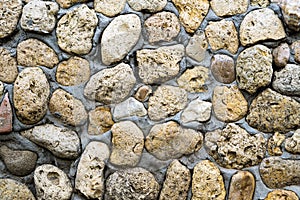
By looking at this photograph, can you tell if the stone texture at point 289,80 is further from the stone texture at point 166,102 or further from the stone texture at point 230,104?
the stone texture at point 166,102

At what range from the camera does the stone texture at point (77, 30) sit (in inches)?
79.7

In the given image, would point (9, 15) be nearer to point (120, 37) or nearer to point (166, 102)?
point (120, 37)

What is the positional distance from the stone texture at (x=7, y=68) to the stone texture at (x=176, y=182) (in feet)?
2.42

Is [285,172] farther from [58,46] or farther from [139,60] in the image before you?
[58,46]

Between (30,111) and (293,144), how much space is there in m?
1.05

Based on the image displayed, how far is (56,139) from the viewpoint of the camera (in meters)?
2.03

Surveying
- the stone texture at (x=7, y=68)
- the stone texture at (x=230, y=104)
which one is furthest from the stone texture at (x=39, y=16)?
the stone texture at (x=230, y=104)

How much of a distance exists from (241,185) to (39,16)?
1.06 m

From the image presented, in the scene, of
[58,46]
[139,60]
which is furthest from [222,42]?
[58,46]

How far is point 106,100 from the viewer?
2.04m

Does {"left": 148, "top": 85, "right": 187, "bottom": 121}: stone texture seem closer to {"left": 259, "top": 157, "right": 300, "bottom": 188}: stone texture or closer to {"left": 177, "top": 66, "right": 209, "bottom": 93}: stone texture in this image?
{"left": 177, "top": 66, "right": 209, "bottom": 93}: stone texture

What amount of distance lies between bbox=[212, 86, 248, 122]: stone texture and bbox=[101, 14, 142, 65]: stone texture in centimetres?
40

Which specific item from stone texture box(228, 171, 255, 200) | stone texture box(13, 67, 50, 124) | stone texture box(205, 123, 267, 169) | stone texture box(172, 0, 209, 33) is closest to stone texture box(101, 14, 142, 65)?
stone texture box(172, 0, 209, 33)

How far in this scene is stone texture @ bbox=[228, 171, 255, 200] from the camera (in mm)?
1992
